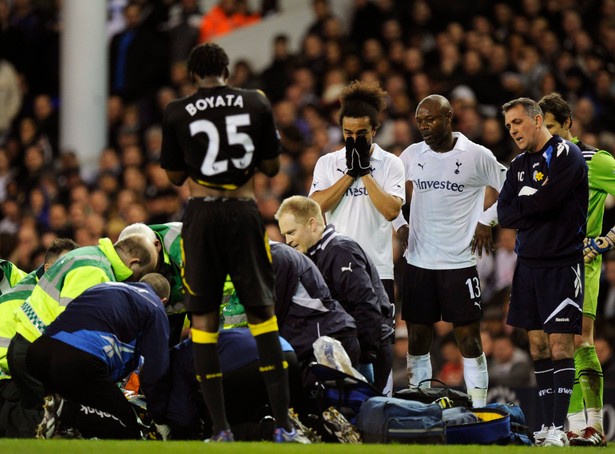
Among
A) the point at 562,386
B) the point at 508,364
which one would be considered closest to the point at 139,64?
the point at 508,364

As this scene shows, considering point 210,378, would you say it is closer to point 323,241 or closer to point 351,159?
point 323,241

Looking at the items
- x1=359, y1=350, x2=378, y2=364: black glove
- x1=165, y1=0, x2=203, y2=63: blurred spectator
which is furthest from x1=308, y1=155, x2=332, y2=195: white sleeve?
x1=165, y1=0, x2=203, y2=63: blurred spectator

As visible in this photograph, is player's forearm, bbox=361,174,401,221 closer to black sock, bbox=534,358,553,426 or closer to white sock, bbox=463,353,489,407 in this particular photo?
white sock, bbox=463,353,489,407

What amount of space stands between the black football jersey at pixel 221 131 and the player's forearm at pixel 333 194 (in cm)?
260

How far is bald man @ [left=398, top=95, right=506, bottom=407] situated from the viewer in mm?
9680

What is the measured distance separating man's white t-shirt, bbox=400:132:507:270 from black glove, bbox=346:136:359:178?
0.46 metres

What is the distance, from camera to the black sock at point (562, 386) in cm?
862

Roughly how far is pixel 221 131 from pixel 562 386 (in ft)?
9.69

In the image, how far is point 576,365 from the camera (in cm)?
945

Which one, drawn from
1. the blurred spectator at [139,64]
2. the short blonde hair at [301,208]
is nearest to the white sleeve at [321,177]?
the short blonde hair at [301,208]

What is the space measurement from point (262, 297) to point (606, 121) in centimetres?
807

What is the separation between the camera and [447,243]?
31.9 feet

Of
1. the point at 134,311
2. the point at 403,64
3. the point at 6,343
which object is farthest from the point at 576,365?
the point at 403,64

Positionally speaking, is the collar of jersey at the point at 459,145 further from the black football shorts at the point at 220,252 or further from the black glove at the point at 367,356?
the black football shorts at the point at 220,252
